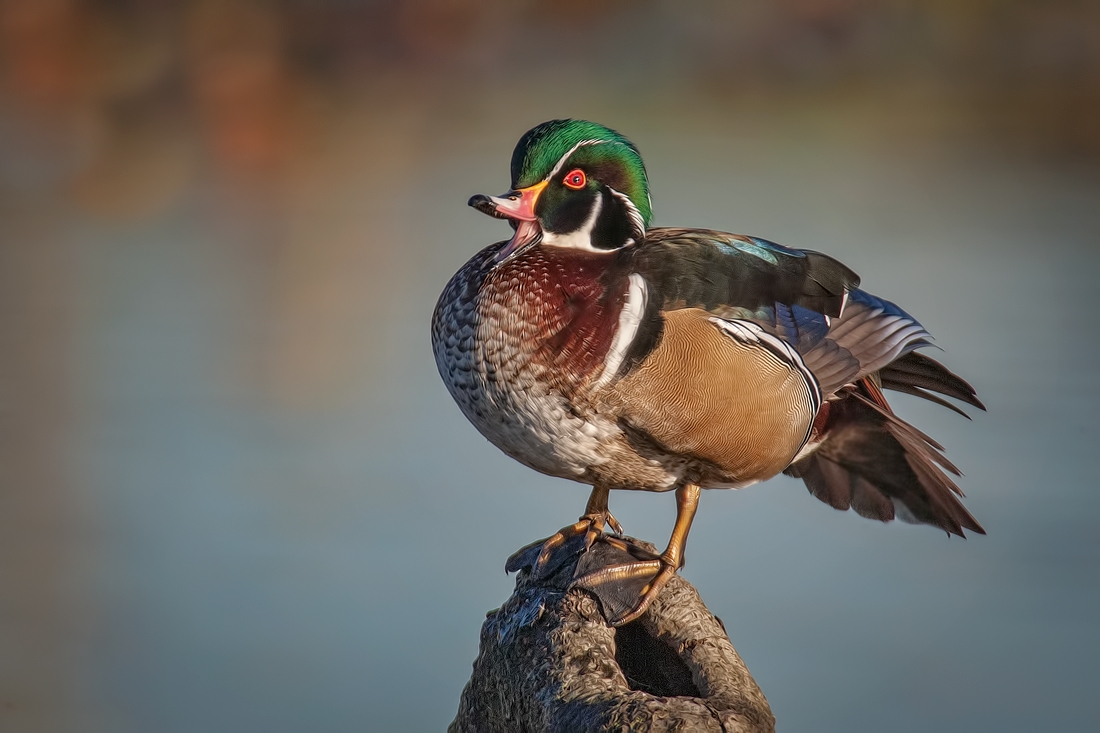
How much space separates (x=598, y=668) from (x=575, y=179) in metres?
0.72

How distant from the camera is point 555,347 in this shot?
5.82 ft

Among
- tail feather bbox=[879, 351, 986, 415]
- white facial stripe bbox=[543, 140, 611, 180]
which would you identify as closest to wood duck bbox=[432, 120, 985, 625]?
white facial stripe bbox=[543, 140, 611, 180]

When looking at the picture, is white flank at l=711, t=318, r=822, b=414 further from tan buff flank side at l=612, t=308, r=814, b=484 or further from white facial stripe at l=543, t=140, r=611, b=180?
white facial stripe at l=543, t=140, r=611, b=180

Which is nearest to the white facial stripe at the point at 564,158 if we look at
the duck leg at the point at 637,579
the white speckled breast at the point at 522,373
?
the white speckled breast at the point at 522,373

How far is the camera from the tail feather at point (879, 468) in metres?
2.12

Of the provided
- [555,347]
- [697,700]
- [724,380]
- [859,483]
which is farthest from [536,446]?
[859,483]

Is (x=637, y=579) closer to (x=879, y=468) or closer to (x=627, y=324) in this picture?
(x=627, y=324)

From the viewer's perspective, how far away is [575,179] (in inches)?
73.0

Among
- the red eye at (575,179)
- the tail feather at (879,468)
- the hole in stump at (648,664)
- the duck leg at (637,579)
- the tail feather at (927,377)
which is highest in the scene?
the red eye at (575,179)

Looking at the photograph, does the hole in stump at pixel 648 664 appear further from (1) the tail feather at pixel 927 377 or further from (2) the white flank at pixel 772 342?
(1) the tail feather at pixel 927 377

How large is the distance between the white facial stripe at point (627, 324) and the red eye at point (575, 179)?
0.16 metres

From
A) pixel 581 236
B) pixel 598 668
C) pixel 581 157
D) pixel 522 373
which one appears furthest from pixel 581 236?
pixel 598 668

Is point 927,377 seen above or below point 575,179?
below

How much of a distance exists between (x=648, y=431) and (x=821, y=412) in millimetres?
449
